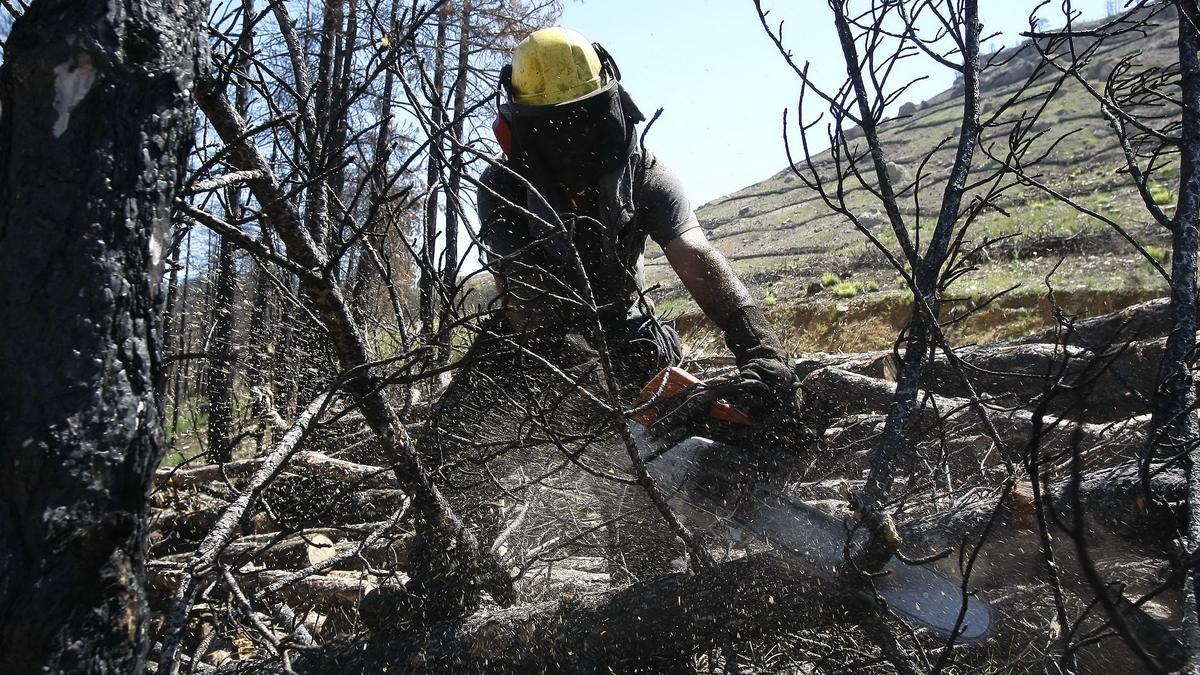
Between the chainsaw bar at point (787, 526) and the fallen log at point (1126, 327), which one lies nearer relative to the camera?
the chainsaw bar at point (787, 526)

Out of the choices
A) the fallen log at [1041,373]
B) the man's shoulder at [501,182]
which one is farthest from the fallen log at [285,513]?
the fallen log at [1041,373]

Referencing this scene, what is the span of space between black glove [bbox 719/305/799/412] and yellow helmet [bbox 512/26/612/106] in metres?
1.12

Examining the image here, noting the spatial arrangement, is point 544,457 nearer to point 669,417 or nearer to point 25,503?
point 669,417

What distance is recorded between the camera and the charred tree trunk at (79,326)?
0.94 meters

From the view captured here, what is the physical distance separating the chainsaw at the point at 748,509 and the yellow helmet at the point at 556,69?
1.29 meters

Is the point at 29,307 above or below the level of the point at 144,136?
below

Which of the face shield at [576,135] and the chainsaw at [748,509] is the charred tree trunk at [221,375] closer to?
the face shield at [576,135]

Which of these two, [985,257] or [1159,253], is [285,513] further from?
[985,257]

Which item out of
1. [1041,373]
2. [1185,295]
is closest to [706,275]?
[1185,295]

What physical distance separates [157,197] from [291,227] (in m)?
1.10

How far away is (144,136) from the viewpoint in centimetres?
106

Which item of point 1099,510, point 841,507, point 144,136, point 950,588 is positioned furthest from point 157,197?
point 1099,510

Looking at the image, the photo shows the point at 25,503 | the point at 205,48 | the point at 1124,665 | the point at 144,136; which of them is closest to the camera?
the point at 25,503

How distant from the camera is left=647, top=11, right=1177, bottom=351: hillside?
7625 mm
